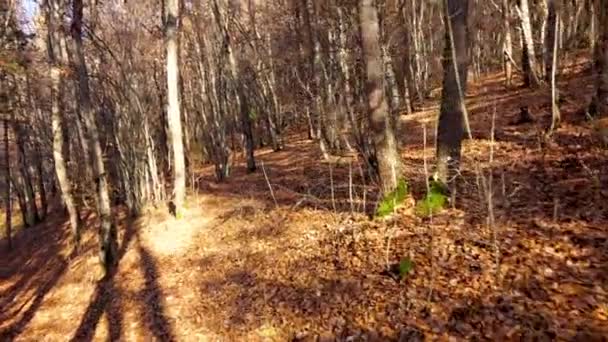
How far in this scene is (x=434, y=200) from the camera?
7332mm

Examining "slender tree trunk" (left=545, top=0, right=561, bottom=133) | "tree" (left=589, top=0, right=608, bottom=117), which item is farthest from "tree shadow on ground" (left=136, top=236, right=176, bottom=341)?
"tree" (left=589, top=0, right=608, bottom=117)

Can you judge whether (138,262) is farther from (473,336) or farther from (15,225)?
(15,225)

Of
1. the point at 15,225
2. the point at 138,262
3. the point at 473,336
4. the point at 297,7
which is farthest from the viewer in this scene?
the point at 15,225

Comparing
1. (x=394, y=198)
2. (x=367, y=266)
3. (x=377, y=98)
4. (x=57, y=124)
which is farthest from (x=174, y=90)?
(x=367, y=266)

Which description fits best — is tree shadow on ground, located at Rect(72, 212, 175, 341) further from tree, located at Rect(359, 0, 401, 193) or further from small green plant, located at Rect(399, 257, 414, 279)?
tree, located at Rect(359, 0, 401, 193)

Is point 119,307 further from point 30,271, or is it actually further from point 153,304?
point 30,271

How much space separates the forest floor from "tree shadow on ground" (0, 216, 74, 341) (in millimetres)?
81

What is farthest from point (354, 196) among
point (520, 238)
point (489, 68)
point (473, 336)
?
point (489, 68)

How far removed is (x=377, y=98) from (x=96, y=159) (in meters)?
7.18

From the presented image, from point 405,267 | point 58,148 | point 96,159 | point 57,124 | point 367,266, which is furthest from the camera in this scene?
point 57,124

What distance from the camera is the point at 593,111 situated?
30.6 ft

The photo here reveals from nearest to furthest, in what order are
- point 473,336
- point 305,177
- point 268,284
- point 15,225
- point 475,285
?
point 473,336, point 475,285, point 268,284, point 305,177, point 15,225

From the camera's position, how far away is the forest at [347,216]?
17.5ft

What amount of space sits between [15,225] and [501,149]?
83.8 ft
